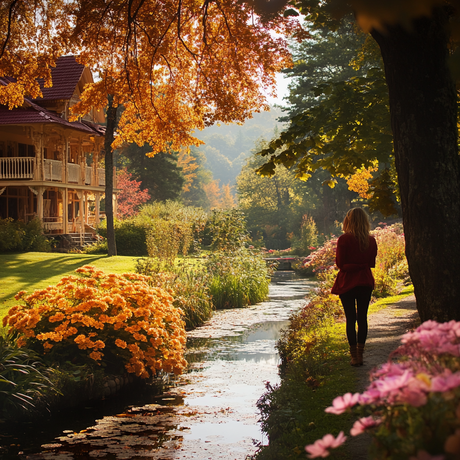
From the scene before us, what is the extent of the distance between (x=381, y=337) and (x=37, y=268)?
37.9ft

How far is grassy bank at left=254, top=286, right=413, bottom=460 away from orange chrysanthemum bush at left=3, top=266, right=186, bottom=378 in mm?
1869

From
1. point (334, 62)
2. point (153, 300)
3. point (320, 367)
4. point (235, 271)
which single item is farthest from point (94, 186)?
point (320, 367)

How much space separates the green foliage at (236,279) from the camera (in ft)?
48.7

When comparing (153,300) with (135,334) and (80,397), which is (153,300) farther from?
(80,397)

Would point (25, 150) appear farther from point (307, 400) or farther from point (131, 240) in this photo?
point (307, 400)

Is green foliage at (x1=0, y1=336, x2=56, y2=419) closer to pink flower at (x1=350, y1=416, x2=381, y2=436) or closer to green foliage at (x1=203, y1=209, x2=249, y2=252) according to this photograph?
pink flower at (x1=350, y1=416, x2=381, y2=436)

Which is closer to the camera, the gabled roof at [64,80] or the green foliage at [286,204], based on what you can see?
the gabled roof at [64,80]

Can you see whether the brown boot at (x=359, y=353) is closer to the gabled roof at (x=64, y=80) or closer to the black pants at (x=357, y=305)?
the black pants at (x=357, y=305)

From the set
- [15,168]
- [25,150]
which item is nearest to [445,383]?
[15,168]

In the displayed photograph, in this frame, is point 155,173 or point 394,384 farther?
point 155,173

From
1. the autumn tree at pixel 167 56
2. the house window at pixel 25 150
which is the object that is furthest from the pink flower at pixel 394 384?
the house window at pixel 25 150

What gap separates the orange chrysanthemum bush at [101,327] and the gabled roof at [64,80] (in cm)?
2069

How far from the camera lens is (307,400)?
199 inches

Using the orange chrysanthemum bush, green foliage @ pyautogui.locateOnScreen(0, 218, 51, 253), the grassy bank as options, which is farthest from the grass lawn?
the grassy bank
